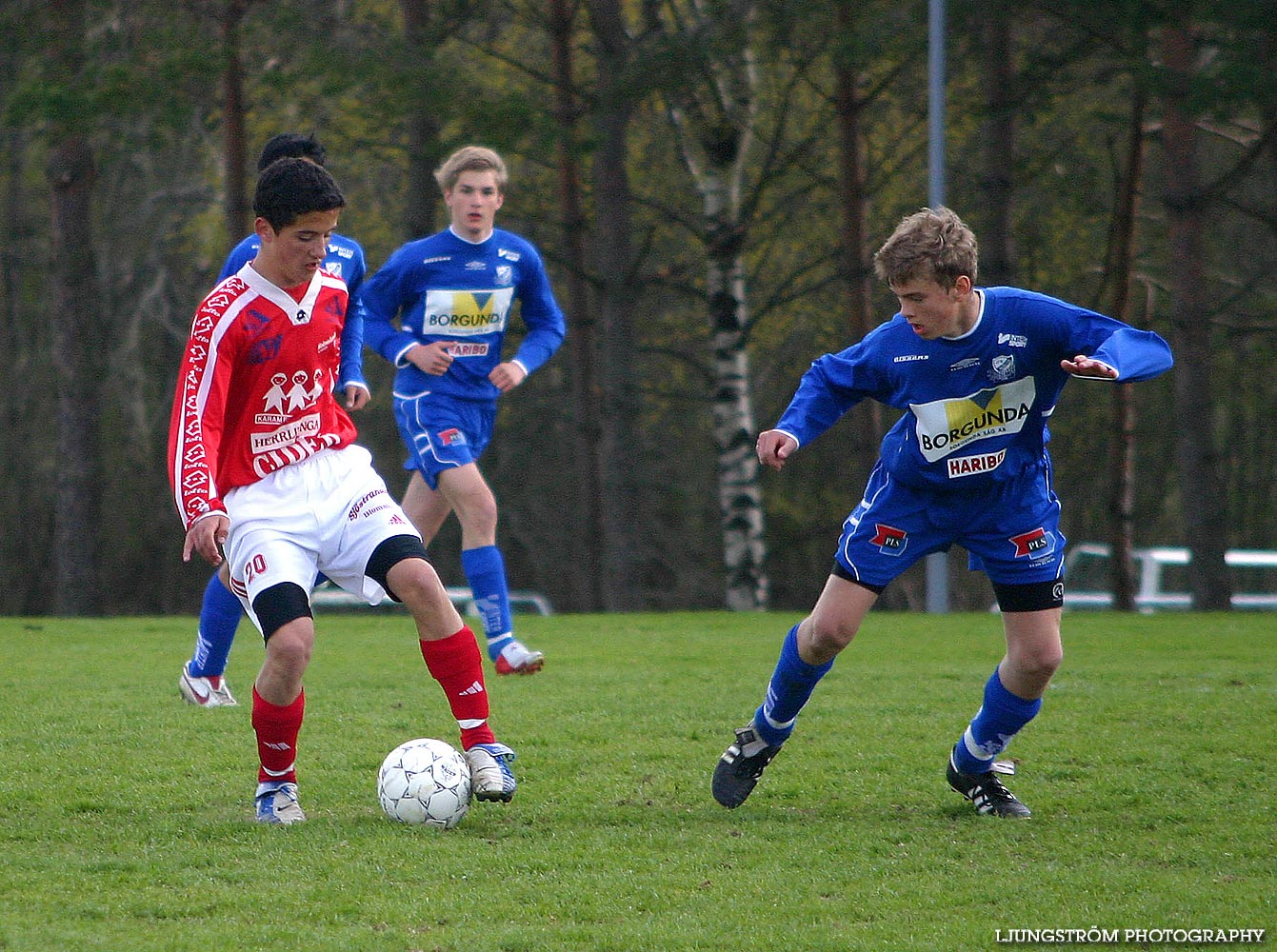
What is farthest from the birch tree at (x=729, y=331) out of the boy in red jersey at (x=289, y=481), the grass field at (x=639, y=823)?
the boy in red jersey at (x=289, y=481)

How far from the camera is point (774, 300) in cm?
1788

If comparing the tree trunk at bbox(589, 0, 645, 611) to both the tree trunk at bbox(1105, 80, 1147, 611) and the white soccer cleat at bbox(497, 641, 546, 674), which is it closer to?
the tree trunk at bbox(1105, 80, 1147, 611)

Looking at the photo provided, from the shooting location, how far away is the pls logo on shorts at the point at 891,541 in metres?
4.79

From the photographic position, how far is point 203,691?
6.54m

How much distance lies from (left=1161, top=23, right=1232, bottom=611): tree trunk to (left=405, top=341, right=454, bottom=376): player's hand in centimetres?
859

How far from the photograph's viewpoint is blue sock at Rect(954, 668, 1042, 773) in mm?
4773

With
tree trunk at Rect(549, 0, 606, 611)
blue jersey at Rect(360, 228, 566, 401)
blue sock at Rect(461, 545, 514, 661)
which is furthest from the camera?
tree trunk at Rect(549, 0, 606, 611)

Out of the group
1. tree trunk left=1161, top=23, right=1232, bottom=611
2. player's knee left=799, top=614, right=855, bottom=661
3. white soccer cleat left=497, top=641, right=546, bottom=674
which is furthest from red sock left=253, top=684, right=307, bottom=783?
tree trunk left=1161, top=23, right=1232, bottom=611

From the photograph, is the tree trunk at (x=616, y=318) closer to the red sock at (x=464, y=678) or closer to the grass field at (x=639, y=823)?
the grass field at (x=639, y=823)

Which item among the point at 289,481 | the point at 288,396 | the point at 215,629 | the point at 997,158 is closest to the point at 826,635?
the point at 289,481

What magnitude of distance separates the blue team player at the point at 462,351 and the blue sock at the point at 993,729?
120 inches

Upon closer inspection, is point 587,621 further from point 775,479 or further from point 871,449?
point 775,479

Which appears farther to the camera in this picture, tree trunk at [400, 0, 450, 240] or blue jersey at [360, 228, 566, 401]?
tree trunk at [400, 0, 450, 240]

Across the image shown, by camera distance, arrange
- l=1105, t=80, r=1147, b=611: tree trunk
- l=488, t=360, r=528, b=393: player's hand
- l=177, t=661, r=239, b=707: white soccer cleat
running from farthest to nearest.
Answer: l=1105, t=80, r=1147, b=611: tree trunk < l=488, t=360, r=528, b=393: player's hand < l=177, t=661, r=239, b=707: white soccer cleat
